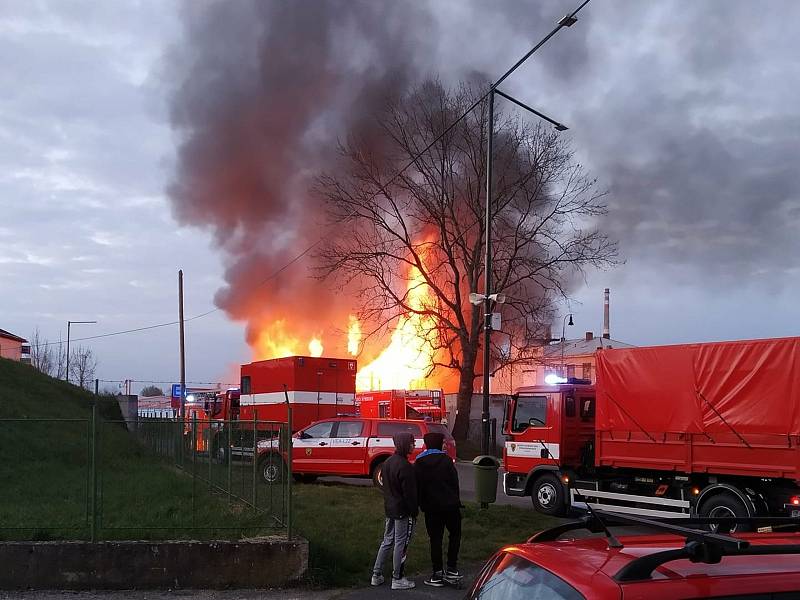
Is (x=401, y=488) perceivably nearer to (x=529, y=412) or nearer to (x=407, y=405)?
(x=529, y=412)

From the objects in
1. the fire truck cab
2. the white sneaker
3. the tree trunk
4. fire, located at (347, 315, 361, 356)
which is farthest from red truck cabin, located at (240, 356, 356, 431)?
fire, located at (347, 315, 361, 356)

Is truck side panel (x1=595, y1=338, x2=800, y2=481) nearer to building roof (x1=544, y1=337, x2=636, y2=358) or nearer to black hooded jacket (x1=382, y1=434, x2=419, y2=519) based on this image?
black hooded jacket (x1=382, y1=434, x2=419, y2=519)

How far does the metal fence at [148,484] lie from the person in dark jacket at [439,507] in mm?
1351

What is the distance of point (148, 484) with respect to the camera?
9.73 metres

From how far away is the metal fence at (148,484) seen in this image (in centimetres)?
780

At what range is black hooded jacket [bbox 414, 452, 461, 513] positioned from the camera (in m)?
7.55

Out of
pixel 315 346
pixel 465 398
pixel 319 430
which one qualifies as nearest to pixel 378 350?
pixel 315 346

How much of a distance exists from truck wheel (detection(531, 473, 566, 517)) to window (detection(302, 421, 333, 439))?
509cm

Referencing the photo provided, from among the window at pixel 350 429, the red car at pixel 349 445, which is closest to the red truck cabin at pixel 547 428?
the red car at pixel 349 445

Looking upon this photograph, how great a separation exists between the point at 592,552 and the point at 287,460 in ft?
20.4

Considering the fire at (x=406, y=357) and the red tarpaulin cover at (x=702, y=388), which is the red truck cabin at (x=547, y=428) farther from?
the fire at (x=406, y=357)

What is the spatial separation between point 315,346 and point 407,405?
9.42 m

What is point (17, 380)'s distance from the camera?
23297 mm

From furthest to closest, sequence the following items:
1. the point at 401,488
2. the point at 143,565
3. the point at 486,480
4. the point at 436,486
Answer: the point at 486,480
the point at 436,486
the point at 401,488
the point at 143,565
